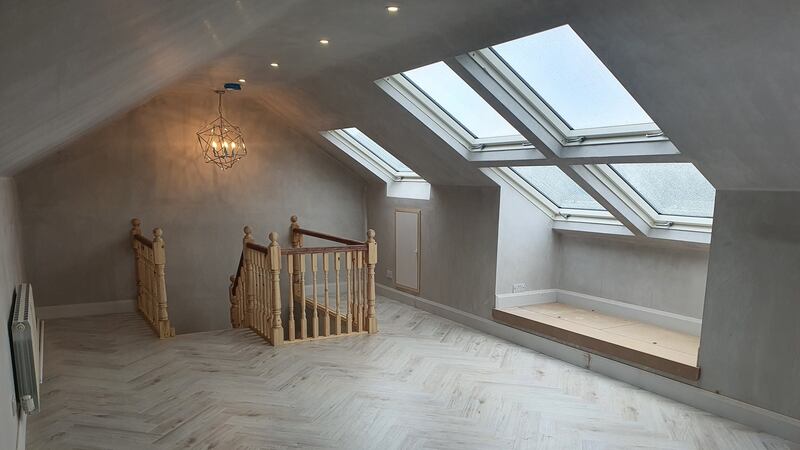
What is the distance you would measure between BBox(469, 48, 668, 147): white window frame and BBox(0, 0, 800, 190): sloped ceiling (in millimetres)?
265

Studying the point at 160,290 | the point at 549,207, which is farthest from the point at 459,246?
the point at 160,290

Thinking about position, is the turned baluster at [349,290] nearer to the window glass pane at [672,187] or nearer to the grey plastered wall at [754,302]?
the window glass pane at [672,187]

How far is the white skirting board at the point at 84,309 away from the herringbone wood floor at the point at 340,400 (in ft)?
2.96

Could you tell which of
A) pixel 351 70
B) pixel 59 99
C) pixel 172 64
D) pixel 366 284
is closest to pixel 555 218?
pixel 366 284

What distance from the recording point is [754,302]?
10.9 ft

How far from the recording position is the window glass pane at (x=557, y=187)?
15.8 feet

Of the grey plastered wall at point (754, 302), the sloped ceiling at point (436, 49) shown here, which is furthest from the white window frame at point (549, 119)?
the grey plastered wall at point (754, 302)

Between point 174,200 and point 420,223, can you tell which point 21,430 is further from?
point 420,223

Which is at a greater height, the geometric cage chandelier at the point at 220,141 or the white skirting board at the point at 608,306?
the geometric cage chandelier at the point at 220,141

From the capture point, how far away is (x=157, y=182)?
20.6ft

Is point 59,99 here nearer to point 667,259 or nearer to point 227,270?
point 667,259

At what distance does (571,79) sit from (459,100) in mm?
1187

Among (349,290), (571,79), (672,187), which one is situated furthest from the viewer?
(349,290)

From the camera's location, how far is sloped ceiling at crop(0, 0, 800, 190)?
133 centimetres
